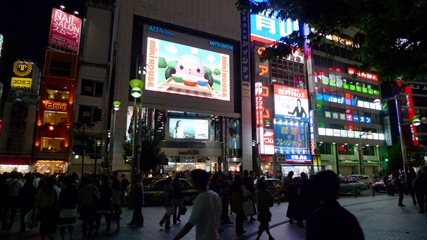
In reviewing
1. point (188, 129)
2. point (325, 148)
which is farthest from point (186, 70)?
point (325, 148)

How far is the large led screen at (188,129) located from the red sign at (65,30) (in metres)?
16.9

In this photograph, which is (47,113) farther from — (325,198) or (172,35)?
(325,198)

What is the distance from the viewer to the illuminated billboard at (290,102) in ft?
146

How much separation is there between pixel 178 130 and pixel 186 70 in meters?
7.87

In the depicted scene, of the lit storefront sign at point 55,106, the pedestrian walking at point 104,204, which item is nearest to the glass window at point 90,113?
the lit storefront sign at point 55,106

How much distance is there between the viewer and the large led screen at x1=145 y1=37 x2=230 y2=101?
3697cm

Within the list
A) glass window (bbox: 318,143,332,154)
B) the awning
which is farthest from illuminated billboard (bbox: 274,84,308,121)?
the awning

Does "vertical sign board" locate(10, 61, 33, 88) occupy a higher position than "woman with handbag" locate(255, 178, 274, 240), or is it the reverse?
"vertical sign board" locate(10, 61, 33, 88)

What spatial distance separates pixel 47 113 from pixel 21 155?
557 centimetres

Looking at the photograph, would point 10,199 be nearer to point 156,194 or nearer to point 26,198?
point 26,198

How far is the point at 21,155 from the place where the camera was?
1345 inches

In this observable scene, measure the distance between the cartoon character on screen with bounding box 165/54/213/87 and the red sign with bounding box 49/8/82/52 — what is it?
1405 centimetres

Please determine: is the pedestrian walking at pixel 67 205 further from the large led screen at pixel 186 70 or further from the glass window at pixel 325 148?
the glass window at pixel 325 148

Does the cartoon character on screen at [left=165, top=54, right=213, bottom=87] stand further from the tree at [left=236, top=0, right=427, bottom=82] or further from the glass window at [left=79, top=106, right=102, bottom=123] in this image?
the tree at [left=236, top=0, right=427, bottom=82]
